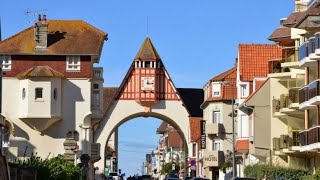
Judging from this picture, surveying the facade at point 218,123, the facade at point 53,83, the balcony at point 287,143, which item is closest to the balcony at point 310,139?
the balcony at point 287,143

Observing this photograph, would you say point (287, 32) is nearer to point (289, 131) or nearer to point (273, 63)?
point (273, 63)

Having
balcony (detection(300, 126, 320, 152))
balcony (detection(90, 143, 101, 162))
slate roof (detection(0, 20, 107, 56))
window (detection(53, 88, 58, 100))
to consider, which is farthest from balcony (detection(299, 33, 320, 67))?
balcony (detection(90, 143, 101, 162))

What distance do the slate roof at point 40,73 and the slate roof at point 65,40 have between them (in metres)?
1.84

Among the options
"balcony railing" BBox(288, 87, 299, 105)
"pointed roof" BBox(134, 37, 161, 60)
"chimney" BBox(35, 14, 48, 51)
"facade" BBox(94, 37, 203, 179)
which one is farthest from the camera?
"pointed roof" BBox(134, 37, 161, 60)

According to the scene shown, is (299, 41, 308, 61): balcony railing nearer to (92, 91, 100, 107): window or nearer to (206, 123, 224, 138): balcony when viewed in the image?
(92, 91, 100, 107): window

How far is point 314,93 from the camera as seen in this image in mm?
52188

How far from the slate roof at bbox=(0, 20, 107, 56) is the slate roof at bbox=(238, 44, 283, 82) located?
16657 millimetres

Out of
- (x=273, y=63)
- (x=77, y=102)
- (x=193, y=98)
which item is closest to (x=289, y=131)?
(x=273, y=63)

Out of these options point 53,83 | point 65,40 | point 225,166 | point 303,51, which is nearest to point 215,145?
point 225,166

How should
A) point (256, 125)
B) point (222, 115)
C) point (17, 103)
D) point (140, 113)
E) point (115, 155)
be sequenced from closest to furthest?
point (256, 125)
point (17, 103)
point (222, 115)
point (140, 113)
point (115, 155)

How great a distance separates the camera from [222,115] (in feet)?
341

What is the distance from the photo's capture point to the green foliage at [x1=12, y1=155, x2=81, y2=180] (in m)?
43.6

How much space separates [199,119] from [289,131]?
180 feet

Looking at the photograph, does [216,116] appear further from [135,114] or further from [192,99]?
[192,99]
